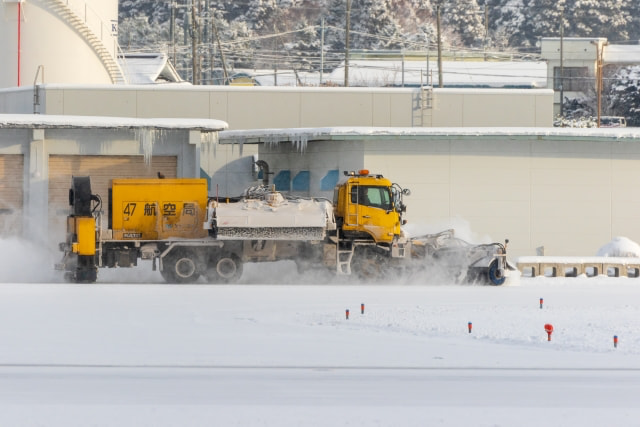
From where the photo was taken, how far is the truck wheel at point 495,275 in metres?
26.9

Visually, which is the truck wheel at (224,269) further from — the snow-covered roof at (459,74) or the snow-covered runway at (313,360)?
the snow-covered roof at (459,74)

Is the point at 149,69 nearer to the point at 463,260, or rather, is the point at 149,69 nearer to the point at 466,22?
the point at 463,260

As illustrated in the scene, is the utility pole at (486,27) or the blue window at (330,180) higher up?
the utility pole at (486,27)

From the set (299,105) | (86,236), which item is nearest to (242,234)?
(86,236)

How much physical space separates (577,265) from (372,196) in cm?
592

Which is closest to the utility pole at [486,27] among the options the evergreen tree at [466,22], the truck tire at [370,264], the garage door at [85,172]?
the evergreen tree at [466,22]

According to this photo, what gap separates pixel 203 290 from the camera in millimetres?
24453

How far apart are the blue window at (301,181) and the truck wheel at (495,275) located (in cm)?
907

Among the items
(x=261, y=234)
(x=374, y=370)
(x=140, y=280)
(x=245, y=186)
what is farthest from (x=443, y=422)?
(x=245, y=186)

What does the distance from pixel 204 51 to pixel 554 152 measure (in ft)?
190

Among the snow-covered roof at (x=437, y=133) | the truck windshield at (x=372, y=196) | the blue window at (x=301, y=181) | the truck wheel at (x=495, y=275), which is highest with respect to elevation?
the snow-covered roof at (x=437, y=133)

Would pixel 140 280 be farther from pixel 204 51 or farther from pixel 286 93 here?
pixel 204 51

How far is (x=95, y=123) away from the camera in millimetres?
31969

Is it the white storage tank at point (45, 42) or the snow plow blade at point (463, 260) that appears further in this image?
the white storage tank at point (45, 42)
